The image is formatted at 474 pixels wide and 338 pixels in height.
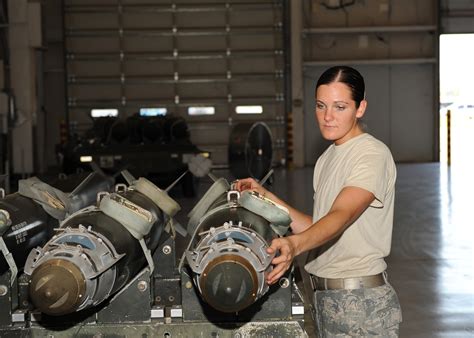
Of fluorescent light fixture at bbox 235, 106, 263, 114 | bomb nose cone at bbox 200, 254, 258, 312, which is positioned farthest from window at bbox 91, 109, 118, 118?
bomb nose cone at bbox 200, 254, 258, 312

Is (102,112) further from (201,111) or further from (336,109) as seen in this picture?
(336,109)

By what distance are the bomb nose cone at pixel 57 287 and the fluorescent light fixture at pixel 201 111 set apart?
17507 millimetres

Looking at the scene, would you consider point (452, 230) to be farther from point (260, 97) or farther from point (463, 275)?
point (260, 97)

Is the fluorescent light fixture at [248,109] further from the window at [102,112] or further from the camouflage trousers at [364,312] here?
the camouflage trousers at [364,312]

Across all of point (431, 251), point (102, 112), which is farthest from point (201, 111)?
point (431, 251)

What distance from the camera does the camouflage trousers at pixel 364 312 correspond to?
321cm

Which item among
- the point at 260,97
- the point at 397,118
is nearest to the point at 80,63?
the point at 260,97

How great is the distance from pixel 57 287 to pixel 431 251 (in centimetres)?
620

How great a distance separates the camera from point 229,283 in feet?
9.55

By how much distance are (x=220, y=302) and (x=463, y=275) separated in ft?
16.2

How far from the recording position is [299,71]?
68.5 feet

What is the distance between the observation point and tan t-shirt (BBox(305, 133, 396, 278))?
3.18m

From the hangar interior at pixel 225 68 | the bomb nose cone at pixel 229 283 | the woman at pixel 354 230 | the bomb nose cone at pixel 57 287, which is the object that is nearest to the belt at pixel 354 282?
the woman at pixel 354 230

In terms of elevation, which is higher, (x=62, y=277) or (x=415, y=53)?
(x=415, y=53)
